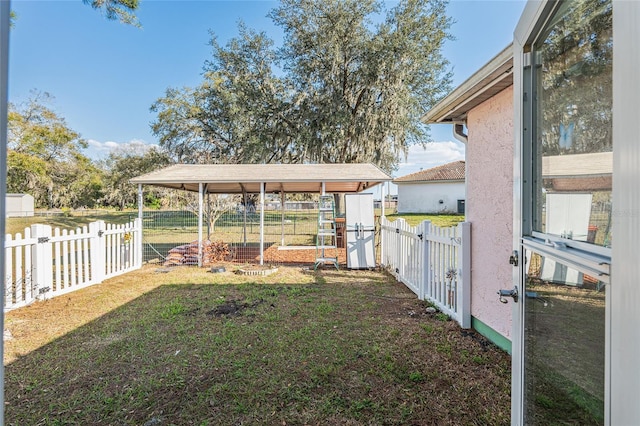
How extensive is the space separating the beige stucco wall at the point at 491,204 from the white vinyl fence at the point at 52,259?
18.1 ft

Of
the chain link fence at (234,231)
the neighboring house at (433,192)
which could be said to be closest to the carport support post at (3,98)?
the chain link fence at (234,231)

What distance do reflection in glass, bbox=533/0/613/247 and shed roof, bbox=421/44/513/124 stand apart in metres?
1.32

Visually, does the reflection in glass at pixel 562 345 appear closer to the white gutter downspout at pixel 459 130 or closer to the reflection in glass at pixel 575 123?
the reflection in glass at pixel 575 123

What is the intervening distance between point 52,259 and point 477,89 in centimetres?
722

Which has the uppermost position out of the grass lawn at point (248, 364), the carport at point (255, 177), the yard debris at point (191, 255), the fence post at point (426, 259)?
the carport at point (255, 177)

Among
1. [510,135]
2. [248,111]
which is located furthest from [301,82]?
[510,135]

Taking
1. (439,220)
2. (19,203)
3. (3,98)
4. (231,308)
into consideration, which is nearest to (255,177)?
(231,308)

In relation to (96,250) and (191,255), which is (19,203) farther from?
(96,250)

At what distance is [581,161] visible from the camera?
3.90 ft

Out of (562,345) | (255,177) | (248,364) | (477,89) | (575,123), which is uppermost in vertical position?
(477,89)

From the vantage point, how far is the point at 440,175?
2327 cm

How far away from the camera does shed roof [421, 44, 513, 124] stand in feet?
9.05

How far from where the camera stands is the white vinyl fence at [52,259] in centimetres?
483

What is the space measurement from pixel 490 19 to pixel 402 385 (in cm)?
674
